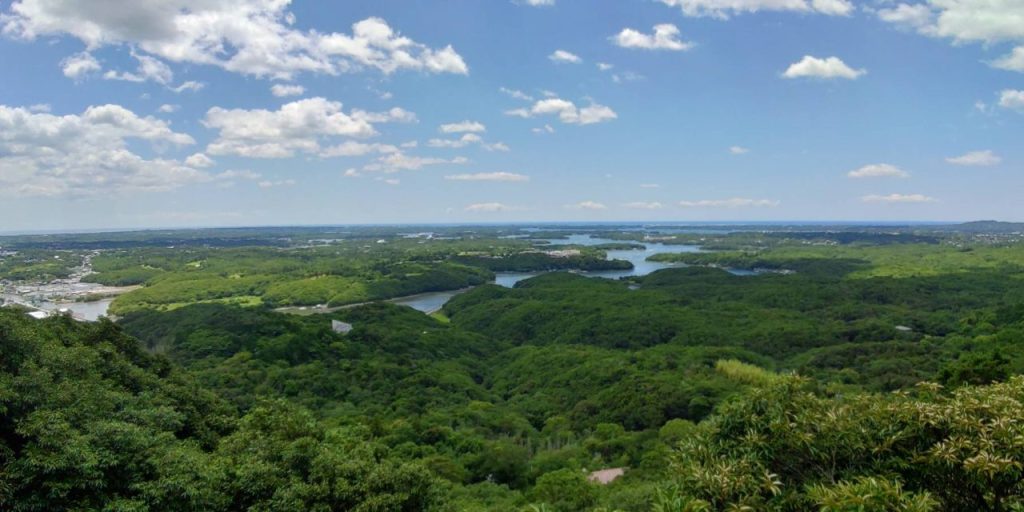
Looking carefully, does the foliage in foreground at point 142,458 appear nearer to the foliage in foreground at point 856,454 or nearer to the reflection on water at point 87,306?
the foliage in foreground at point 856,454

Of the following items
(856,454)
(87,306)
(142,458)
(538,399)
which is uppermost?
(856,454)

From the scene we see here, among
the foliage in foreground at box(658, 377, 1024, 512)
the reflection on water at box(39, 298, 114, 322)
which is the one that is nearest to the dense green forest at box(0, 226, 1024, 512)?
the foliage in foreground at box(658, 377, 1024, 512)

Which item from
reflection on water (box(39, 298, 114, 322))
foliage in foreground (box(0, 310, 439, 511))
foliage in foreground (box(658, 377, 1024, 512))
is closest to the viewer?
foliage in foreground (box(658, 377, 1024, 512))

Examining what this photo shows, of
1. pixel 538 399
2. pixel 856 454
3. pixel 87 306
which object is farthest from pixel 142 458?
pixel 87 306

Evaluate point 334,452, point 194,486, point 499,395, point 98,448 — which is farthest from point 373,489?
point 499,395

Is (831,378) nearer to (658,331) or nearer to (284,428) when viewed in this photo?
(658,331)

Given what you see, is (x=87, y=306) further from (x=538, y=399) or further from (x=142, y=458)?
(x=142, y=458)

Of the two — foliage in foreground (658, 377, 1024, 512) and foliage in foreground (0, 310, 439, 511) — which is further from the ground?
foliage in foreground (658, 377, 1024, 512)

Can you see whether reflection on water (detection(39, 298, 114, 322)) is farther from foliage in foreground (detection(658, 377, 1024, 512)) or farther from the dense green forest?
foliage in foreground (detection(658, 377, 1024, 512))

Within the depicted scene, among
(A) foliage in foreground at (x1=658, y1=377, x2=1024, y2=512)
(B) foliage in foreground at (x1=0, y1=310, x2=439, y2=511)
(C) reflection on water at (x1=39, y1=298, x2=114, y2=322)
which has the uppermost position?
(A) foliage in foreground at (x1=658, y1=377, x2=1024, y2=512)
